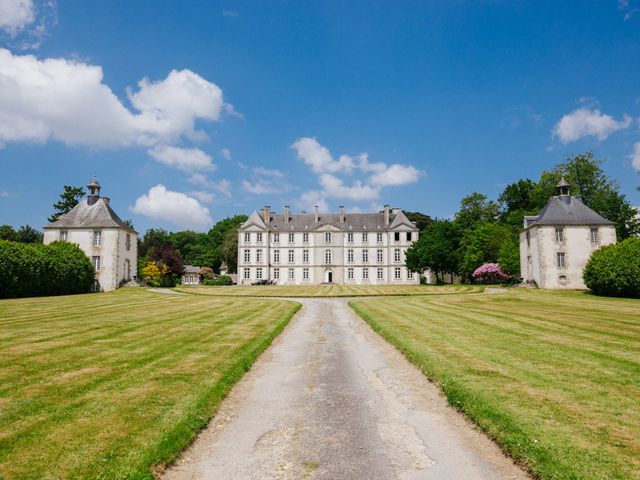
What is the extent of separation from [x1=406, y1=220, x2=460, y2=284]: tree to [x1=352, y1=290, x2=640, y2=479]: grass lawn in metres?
41.5

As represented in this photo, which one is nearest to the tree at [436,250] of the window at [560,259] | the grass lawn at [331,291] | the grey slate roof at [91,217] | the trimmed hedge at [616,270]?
the grass lawn at [331,291]

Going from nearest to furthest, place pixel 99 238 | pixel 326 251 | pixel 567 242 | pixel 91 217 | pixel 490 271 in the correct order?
pixel 567 242, pixel 99 238, pixel 91 217, pixel 490 271, pixel 326 251

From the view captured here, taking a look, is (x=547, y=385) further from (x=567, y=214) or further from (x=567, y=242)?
(x=567, y=214)

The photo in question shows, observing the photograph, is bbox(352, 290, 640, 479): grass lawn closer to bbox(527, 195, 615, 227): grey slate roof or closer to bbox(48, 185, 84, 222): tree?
bbox(527, 195, 615, 227): grey slate roof

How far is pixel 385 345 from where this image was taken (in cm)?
1251

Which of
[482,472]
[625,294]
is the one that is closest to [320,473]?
[482,472]

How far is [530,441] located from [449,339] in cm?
734

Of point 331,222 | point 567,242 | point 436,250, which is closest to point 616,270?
point 567,242

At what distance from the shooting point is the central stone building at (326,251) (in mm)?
66062

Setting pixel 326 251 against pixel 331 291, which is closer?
pixel 331 291

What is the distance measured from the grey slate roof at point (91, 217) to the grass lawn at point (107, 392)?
119 ft

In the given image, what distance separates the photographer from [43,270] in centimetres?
3603

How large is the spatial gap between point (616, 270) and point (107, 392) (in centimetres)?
3607

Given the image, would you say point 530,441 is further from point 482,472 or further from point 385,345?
point 385,345
